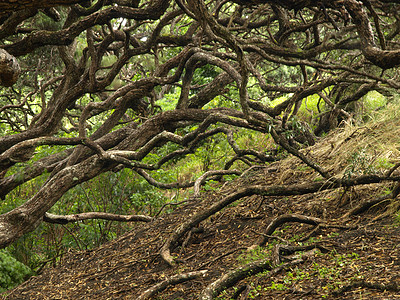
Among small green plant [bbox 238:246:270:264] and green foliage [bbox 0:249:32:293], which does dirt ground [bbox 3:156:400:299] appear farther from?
green foliage [bbox 0:249:32:293]

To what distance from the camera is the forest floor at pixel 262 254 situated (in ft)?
9.47

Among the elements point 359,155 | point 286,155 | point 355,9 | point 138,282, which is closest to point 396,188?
point 359,155

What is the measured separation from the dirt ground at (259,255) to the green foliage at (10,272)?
1.49m

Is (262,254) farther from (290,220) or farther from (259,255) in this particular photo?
(290,220)

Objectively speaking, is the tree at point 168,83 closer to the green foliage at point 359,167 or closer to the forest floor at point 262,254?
the green foliage at point 359,167

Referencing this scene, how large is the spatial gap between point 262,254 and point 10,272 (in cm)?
544

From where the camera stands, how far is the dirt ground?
287 centimetres

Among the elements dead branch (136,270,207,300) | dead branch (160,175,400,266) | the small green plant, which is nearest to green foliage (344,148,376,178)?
dead branch (160,175,400,266)

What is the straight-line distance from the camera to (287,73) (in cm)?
1404

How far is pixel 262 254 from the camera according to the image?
11.6 feet

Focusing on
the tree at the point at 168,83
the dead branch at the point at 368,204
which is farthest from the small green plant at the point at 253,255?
the tree at the point at 168,83

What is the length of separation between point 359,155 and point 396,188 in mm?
494

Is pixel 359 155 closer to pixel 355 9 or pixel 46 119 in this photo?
pixel 355 9

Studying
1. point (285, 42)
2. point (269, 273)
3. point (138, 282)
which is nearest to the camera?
point (269, 273)
